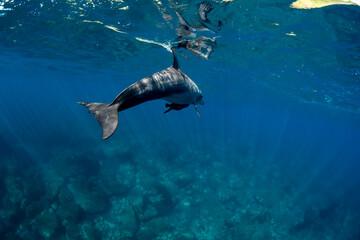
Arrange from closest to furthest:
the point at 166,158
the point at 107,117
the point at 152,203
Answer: the point at 107,117, the point at 152,203, the point at 166,158

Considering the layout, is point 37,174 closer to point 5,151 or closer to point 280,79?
point 5,151

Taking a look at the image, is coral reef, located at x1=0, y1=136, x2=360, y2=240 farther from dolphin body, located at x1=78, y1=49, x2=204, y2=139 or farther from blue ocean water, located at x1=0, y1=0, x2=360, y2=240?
dolphin body, located at x1=78, y1=49, x2=204, y2=139

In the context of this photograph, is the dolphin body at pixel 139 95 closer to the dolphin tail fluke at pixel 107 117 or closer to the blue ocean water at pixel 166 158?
the dolphin tail fluke at pixel 107 117

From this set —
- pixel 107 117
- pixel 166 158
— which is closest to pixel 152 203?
pixel 166 158

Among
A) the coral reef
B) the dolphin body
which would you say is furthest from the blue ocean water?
the dolphin body

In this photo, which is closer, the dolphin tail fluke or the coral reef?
the dolphin tail fluke

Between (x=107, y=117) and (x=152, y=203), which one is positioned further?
(x=152, y=203)

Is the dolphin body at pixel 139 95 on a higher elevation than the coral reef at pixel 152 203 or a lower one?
higher

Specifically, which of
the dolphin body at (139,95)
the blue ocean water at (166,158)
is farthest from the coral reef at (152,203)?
the dolphin body at (139,95)

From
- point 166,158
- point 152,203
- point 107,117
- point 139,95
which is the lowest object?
point 166,158

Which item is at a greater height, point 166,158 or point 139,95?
point 139,95

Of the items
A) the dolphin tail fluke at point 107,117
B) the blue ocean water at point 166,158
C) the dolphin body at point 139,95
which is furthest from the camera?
the blue ocean water at point 166,158

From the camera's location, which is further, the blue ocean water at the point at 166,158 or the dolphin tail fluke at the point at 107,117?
the blue ocean water at the point at 166,158

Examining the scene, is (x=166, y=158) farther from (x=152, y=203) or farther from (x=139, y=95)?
(x=139, y=95)
